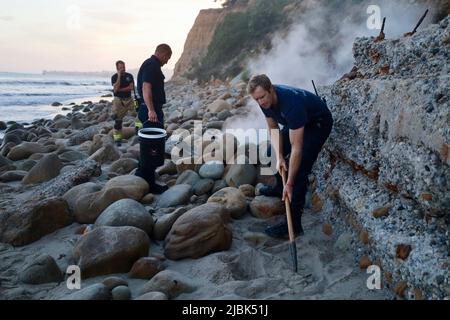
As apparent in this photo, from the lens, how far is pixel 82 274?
9.62 feet

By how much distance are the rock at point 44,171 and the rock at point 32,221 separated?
1.72 metres

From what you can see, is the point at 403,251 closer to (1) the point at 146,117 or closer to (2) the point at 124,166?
(1) the point at 146,117

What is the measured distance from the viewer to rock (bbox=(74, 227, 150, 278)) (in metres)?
2.95

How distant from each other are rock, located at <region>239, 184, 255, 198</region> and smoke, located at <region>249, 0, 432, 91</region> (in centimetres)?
A: 428

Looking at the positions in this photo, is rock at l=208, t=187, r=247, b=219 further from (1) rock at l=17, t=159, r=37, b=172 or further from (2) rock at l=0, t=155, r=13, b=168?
(2) rock at l=0, t=155, r=13, b=168

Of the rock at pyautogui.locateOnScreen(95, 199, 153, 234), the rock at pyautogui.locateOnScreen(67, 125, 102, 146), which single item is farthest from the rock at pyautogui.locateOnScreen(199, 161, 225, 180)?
the rock at pyautogui.locateOnScreen(67, 125, 102, 146)

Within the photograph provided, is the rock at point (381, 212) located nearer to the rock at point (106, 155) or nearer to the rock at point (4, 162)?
the rock at point (106, 155)

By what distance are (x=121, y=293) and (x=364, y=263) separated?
1.65 metres

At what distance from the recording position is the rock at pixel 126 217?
134 inches

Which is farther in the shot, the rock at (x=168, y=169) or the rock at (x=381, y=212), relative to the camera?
the rock at (x=168, y=169)

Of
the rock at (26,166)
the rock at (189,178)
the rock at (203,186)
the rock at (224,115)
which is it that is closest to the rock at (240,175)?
the rock at (203,186)

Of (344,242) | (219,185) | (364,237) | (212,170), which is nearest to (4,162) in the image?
(212,170)

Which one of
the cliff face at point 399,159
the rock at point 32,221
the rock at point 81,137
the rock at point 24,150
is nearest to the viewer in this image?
the cliff face at point 399,159
